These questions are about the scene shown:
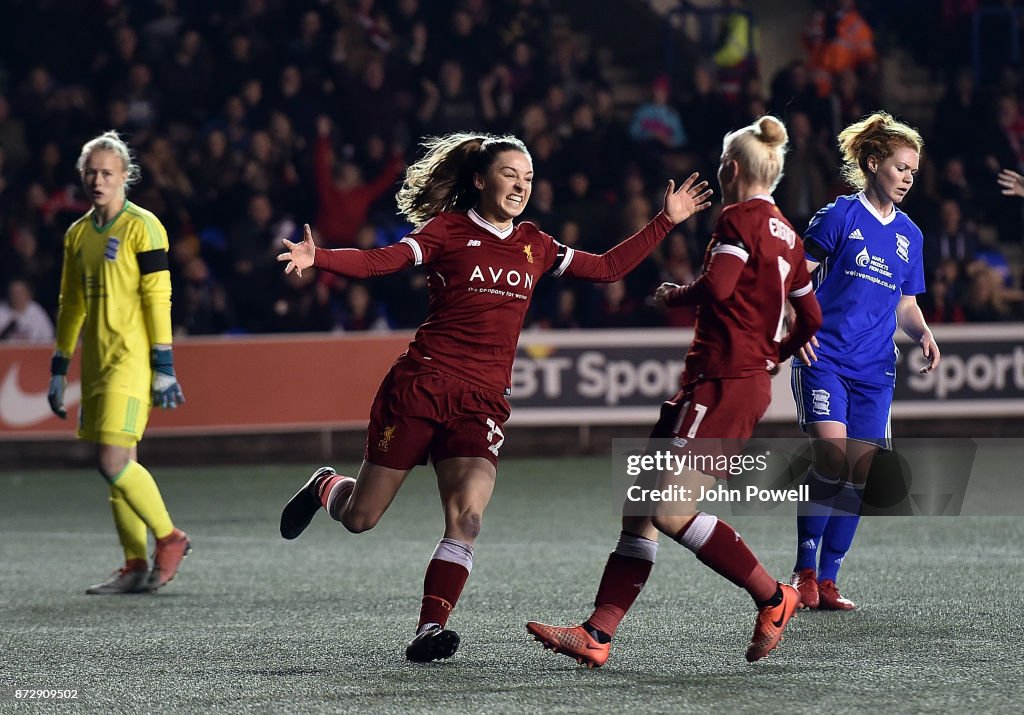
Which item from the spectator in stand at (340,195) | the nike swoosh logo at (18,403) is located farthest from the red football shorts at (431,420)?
the spectator in stand at (340,195)

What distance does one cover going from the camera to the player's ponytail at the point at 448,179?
18.5 feet

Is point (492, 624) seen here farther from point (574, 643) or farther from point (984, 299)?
point (984, 299)

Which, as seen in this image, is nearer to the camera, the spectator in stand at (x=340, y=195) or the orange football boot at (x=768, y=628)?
the orange football boot at (x=768, y=628)

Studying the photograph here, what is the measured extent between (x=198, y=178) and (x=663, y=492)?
402 inches

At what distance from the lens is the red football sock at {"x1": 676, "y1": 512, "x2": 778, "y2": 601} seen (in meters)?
5.05

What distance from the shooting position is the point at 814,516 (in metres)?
6.57

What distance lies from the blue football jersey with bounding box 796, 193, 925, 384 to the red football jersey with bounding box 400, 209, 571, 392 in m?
1.51

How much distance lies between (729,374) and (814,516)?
5.65 feet

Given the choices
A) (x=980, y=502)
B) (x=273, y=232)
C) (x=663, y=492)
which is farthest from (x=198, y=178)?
(x=663, y=492)

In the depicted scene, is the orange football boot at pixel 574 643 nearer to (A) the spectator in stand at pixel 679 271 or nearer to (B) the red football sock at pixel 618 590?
(B) the red football sock at pixel 618 590

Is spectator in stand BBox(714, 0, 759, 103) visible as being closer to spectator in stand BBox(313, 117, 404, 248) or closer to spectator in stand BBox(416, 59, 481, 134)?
spectator in stand BBox(416, 59, 481, 134)

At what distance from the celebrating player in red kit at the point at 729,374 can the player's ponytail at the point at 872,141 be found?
1.31m

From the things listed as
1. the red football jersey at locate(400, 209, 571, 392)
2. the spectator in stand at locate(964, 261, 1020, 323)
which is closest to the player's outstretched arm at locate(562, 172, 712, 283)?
the red football jersey at locate(400, 209, 571, 392)

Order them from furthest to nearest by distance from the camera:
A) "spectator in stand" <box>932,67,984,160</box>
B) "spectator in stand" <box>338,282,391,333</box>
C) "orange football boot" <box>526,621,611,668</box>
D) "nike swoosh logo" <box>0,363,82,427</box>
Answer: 1. "spectator in stand" <box>932,67,984,160</box>
2. "spectator in stand" <box>338,282,391,333</box>
3. "nike swoosh logo" <box>0,363,82,427</box>
4. "orange football boot" <box>526,621,611,668</box>
